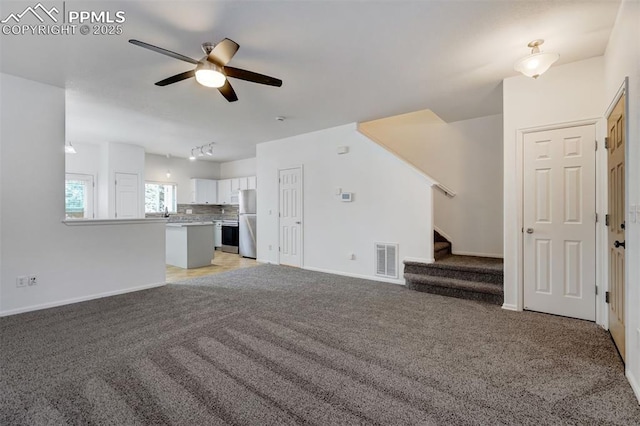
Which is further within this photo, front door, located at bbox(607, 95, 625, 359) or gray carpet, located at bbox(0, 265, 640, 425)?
front door, located at bbox(607, 95, 625, 359)

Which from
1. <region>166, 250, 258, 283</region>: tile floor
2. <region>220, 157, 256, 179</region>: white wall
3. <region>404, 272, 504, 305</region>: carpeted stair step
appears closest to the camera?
<region>404, 272, 504, 305</region>: carpeted stair step

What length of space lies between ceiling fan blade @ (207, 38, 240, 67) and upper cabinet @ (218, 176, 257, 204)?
221 inches

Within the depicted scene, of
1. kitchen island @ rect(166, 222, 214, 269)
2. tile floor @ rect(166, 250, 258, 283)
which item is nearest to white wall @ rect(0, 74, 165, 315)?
tile floor @ rect(166, 250, 258, 283)

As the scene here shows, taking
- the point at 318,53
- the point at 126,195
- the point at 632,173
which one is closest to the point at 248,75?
the point at 318,53

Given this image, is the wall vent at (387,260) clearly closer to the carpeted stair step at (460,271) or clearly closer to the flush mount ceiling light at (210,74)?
the carpeted stair step at (460,271)

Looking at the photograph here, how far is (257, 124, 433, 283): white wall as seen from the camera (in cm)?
448

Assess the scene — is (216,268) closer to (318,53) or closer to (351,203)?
(351,203)

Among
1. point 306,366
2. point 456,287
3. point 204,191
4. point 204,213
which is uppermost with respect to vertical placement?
point 204,191

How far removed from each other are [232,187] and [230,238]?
1.52 meters

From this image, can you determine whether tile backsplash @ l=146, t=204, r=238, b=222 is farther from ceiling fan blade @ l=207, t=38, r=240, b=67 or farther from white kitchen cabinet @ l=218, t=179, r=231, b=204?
ceiling fan blade @ l=207, t=38, r=240, b=67

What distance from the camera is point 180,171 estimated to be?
8219 mm

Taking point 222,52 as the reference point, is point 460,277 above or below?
below

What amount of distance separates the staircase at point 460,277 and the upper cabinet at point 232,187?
515 cm

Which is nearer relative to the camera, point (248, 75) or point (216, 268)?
point (248, 75)
